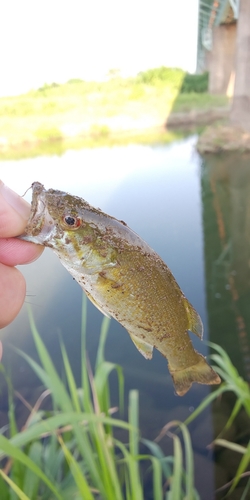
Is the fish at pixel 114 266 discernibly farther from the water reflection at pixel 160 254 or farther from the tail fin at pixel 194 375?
the water reflection at pixel 160 254

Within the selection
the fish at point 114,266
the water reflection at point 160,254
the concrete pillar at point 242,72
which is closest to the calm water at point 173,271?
the water reflection at point 160,254

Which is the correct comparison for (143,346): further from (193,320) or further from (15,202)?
(15,202)

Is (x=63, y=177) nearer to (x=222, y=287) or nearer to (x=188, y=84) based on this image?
(x=222, y=287)

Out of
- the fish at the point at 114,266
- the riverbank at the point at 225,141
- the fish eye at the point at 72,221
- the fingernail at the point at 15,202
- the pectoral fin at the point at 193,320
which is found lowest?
the pectoral fin at the point at 193,320

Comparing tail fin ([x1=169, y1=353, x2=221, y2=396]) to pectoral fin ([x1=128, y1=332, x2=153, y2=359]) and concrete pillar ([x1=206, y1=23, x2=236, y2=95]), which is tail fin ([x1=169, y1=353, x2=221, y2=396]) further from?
concrete pillar ([x1=206, y1=23, x2=236, y2=95])

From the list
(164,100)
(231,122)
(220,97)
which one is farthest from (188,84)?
(231,122)

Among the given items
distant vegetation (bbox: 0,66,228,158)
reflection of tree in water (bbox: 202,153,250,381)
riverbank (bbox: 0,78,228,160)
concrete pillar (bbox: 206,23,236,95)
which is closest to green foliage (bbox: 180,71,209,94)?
concrete pillar (bbox: 206,23,236,95)
